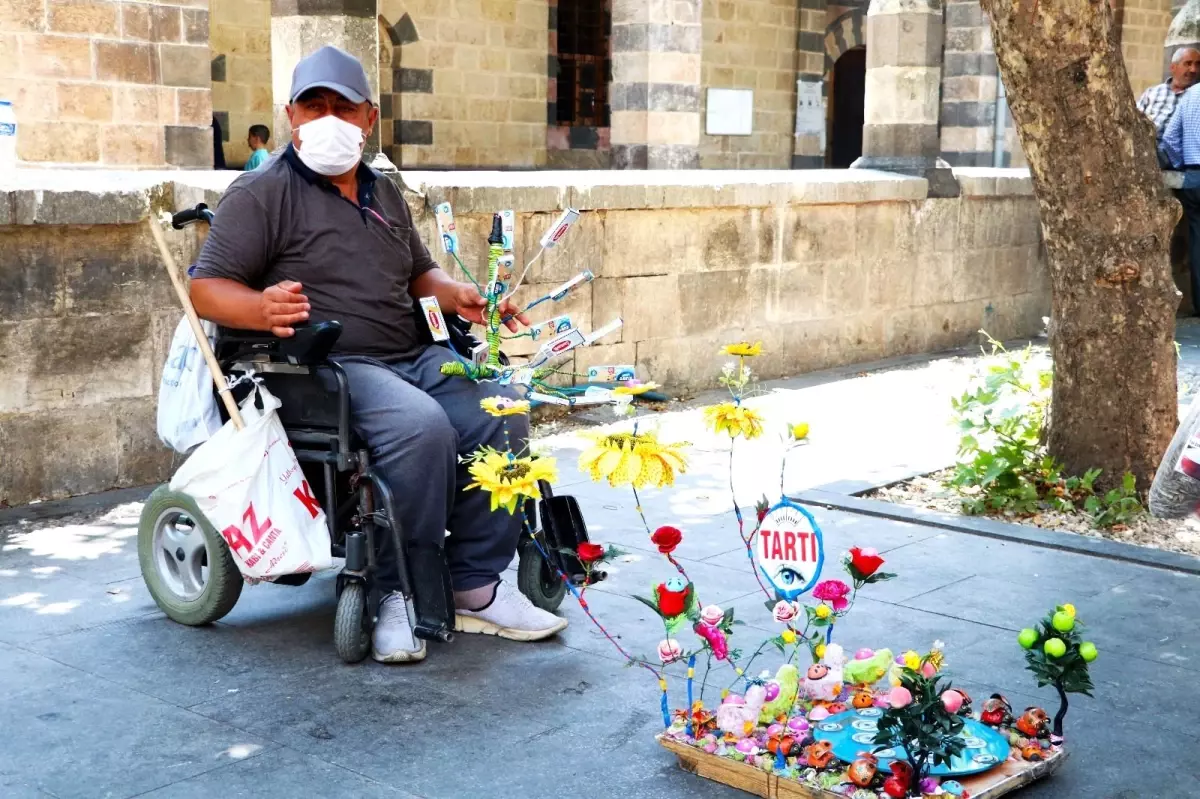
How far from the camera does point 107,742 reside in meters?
3.46

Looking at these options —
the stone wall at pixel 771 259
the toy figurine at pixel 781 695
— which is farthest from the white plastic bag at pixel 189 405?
the stone wall at pixel 771 259

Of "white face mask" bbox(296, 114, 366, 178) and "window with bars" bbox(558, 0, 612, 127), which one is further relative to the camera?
"window with bars" bbox(558, 0, 612, 127)

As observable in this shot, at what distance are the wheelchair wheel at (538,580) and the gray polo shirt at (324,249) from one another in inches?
26.3

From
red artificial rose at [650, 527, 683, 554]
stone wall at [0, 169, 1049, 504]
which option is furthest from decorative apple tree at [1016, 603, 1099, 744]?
stone wall at [0, 169, 1049, 504]

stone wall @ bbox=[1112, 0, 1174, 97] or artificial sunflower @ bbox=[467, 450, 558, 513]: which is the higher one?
stone wall @ bbox=[1112, 0, 1174, 97]

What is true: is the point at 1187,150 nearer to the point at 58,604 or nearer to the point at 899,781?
the point at 58,604

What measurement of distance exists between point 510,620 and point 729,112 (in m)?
14.9

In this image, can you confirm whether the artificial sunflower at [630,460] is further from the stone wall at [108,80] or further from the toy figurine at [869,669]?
the stone wall at [108,80]

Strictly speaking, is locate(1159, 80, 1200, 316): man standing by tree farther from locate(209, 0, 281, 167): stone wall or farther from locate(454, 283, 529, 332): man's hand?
locate(454, 283, 529, 332): man's hand

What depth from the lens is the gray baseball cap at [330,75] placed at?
13.7 feet

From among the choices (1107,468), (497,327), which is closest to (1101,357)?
(1107,468)

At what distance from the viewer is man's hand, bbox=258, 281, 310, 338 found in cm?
398

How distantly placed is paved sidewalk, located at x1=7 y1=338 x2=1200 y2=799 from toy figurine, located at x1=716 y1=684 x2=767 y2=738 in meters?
0.13

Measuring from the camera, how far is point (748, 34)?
18906mm
